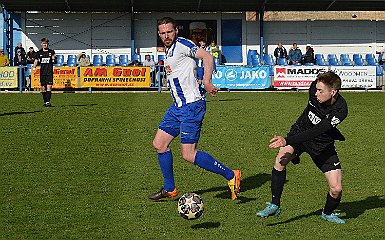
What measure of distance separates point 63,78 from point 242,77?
6.69 metres

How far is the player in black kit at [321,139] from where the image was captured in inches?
279

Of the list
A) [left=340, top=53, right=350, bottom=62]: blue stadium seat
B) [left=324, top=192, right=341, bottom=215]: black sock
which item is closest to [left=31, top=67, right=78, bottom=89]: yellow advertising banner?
[left=340, top=53, right=350, bottom=62]: blue stadium seat

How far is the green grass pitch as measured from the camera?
7.29 metres

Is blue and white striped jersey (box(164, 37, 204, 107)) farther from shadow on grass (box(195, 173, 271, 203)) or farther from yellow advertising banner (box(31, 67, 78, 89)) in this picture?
yellow advertising banner (box(31, 67, 78, 89))

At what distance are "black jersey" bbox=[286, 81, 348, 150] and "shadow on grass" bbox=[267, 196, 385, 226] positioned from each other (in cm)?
86

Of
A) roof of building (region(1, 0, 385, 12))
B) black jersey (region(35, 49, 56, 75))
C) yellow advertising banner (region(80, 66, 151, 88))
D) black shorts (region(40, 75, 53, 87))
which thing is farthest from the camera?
roof of building (region(1, 0, 385, 12))

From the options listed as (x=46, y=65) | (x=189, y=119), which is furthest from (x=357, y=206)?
(x=46, y=65)

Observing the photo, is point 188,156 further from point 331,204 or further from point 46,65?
point 46,65

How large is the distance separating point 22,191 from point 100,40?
1106 inches

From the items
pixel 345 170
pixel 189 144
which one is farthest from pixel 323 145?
pixel 345 170

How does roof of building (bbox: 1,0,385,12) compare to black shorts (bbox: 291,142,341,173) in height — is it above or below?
above

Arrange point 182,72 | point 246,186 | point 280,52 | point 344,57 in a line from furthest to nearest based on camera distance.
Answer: point 344,57, point 280,52, point 246,186, point 182,72

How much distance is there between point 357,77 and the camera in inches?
1195

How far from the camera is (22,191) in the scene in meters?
9.10
